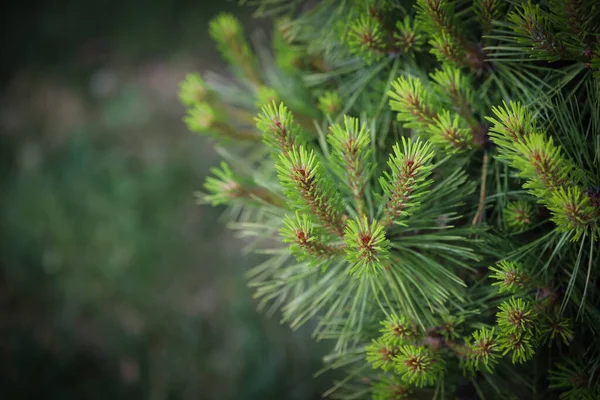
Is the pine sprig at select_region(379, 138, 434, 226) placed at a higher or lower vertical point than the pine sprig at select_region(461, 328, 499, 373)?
higher

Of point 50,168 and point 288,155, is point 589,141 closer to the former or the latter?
point 288,155

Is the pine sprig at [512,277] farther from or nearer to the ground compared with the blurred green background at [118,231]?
nearer to the ground

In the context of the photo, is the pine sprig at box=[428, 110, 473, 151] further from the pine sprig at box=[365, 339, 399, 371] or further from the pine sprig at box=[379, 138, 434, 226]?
the pine sprig at box=[365, 339, 399, 371]

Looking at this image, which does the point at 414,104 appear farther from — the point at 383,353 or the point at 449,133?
the point at 383,353

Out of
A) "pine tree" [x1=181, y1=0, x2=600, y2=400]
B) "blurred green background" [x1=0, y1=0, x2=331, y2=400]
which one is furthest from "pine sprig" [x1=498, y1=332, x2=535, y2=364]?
"blurred green background" [x1=0, y1=0, x2=331, y2=400]

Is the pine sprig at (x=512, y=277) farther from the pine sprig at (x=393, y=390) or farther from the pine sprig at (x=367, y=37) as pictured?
the pine sprig at (x=367, y=37)

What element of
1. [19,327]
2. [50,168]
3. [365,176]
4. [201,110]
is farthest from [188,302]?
[365,176]

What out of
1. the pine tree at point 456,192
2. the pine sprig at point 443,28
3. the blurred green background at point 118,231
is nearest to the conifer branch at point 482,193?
the pine tree at point 456,192
